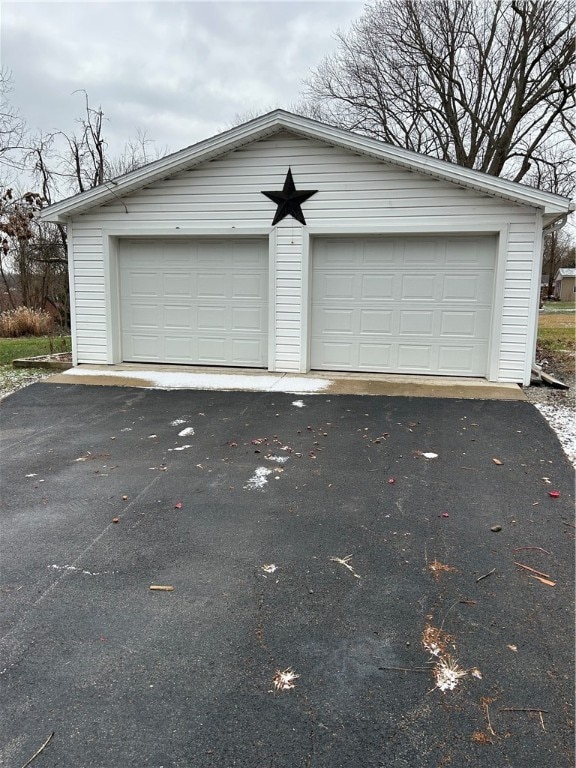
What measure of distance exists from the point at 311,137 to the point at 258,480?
238 inches

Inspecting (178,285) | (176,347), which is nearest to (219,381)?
(176,347)

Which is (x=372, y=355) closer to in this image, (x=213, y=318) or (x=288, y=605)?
(x=213, y=318)

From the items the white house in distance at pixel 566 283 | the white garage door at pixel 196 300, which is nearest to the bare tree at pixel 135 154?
the white garage door at pixel 196 300

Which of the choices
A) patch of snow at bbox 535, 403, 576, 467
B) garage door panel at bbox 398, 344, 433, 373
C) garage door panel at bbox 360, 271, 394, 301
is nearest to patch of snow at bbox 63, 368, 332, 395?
garage door panel at bbox 398, 344, 433, 373

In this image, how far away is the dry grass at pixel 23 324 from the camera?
15.0 metres

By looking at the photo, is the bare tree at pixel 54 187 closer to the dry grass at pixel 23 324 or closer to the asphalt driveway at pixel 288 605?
the dry grass at pixel 23 324

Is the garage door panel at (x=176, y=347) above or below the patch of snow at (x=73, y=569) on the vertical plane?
above

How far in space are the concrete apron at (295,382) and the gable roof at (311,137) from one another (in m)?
2.64

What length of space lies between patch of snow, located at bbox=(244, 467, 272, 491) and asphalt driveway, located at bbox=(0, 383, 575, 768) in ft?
0.13

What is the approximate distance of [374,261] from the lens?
27.6 ft

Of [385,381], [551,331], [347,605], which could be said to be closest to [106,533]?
[347,605]

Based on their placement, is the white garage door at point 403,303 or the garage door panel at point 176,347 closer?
the white garage door at point 403,303

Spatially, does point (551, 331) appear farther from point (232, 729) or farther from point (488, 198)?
point (232, 729)

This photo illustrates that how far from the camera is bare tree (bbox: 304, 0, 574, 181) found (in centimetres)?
1692
